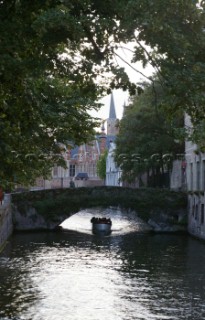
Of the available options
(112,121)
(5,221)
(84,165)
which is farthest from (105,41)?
(112,121)

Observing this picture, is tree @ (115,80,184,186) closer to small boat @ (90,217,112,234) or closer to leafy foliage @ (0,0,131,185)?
small boat @ (90,217,112,234)

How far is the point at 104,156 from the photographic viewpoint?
116 metres

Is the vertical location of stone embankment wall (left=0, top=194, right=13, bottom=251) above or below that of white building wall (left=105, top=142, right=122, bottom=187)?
below

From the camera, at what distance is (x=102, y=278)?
2573 centimetres

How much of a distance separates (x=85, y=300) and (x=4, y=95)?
1035 cm

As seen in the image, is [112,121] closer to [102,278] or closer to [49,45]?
[102,278]

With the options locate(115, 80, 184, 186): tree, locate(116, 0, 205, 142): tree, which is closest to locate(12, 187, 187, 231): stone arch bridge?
locate(115, 80, 184, 186): tree

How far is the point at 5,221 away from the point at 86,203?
10862 mm

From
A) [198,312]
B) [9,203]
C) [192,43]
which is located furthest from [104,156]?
[192,43]

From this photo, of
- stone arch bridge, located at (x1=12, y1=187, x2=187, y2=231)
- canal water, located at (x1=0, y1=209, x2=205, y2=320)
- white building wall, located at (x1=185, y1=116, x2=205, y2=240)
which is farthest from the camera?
stone arch bridge, located at (x1=12, y1=187, x2=187, y2=231)

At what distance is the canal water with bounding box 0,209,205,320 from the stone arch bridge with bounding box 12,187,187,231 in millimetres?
4387

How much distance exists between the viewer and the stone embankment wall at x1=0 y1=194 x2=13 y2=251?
36625 millimetres

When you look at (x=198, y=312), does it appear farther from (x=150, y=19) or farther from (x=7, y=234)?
(x=7, y=234)

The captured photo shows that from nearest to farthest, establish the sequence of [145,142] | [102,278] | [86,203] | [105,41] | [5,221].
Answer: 1. [105,41]
2. [102,278]
3. [5,221]
4. [86,203]
5. [145,142]
